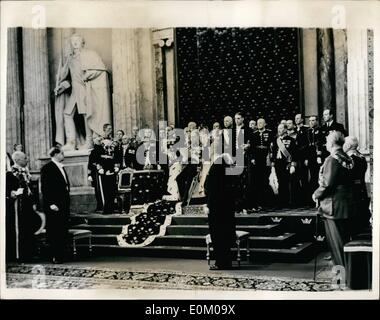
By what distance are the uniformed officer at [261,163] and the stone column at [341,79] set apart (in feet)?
2.36

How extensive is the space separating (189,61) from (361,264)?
2.69 metres

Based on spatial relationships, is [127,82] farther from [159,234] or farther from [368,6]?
[368,6]

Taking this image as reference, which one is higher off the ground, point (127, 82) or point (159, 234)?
point (127, 82)

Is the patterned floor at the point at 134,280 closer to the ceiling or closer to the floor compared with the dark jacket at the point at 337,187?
closer to the floor

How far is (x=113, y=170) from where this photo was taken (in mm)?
5598

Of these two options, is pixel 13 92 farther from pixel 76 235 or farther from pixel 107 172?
pixel 76 235

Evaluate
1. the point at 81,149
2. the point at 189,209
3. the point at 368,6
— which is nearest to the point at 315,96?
the point at 368,6

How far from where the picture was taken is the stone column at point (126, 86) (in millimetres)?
5496

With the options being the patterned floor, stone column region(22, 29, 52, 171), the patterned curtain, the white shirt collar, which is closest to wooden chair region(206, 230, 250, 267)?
the patterned floor

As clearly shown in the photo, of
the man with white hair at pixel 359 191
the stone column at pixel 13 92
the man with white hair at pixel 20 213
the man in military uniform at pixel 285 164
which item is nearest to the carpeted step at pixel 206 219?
the man in military uniform at pixel 285 164

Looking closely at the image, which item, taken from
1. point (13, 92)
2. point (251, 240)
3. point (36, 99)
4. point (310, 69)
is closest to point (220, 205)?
point (251, 240)

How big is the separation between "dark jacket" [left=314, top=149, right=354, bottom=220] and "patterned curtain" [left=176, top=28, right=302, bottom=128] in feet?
2.11

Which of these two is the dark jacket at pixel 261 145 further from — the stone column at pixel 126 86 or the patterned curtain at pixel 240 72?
the stone column at pixel 126 86
